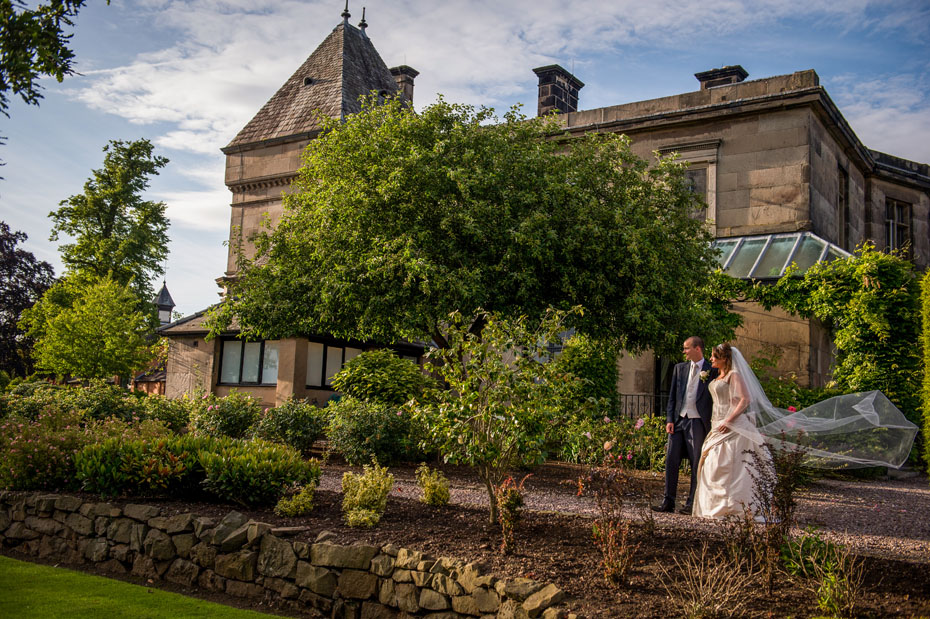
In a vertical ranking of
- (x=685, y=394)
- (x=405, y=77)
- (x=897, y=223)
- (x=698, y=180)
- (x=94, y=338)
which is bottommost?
(x=685, y=394)

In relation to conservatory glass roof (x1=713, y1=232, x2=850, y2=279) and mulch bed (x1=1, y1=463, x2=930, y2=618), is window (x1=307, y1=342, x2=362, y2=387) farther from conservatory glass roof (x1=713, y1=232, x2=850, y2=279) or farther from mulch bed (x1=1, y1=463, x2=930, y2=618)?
mulch bed (x1=1, y1=463, x2=930, y2=618)

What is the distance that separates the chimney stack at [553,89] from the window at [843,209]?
970 centimetres

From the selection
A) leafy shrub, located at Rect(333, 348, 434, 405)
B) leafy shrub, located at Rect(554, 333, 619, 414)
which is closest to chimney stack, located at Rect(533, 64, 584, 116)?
leafy shrub, located at Rect(554, 333, 619, 414)

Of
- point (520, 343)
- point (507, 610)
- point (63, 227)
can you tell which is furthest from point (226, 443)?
point (63, 227)

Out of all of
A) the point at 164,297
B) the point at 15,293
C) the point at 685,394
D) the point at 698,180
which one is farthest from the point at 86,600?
the point at 164,297

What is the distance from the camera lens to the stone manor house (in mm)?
19609

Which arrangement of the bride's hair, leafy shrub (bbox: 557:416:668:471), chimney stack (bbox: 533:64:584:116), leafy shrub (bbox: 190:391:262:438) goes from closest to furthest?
→ the bride's hair < leafy shrub (bbox: 557:416:668:471) < leafy shrub (bbox: 190:391:262:438) < chimney stack (bbox: 533:64:584:116)

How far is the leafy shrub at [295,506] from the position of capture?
813cm

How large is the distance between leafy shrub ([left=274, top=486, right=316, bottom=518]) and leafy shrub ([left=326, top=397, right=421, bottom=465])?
191 inches

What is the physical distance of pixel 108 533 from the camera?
8.30 metres

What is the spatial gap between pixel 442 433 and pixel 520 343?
138 cm

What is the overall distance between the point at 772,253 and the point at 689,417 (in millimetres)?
11930

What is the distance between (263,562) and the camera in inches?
284

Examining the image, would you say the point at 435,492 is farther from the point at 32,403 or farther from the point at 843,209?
the point at 843,209
